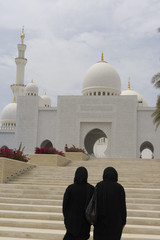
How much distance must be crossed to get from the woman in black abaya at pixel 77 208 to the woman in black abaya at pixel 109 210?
0.49ft

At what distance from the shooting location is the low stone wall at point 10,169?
9961 mm

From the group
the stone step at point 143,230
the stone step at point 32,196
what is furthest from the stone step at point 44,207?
the stone step at point 143,230

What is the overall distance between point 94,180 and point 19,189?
2.80m

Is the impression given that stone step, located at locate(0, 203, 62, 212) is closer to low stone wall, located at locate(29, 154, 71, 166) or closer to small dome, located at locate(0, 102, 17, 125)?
low stone wall, located at locate(29, 154, 71, 166)

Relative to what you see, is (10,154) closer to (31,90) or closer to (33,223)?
(33,223)

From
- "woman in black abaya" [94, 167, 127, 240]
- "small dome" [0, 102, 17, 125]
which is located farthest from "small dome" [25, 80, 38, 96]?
"woman in black abaya" [94, 167, 127, 240]

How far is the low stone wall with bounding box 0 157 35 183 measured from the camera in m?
9.96

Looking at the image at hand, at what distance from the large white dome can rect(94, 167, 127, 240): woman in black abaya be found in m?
23.7

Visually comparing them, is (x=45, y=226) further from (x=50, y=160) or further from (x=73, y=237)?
(x=50, y=160)

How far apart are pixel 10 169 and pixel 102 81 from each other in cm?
1793

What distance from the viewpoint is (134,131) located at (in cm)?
2370

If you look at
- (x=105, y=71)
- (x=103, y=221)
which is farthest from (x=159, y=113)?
(x=103, y=221)

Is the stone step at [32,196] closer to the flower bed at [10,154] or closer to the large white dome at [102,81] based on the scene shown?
the flower bed at [10,154]

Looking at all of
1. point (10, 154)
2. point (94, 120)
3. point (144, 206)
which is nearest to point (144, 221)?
point (144, 206)
